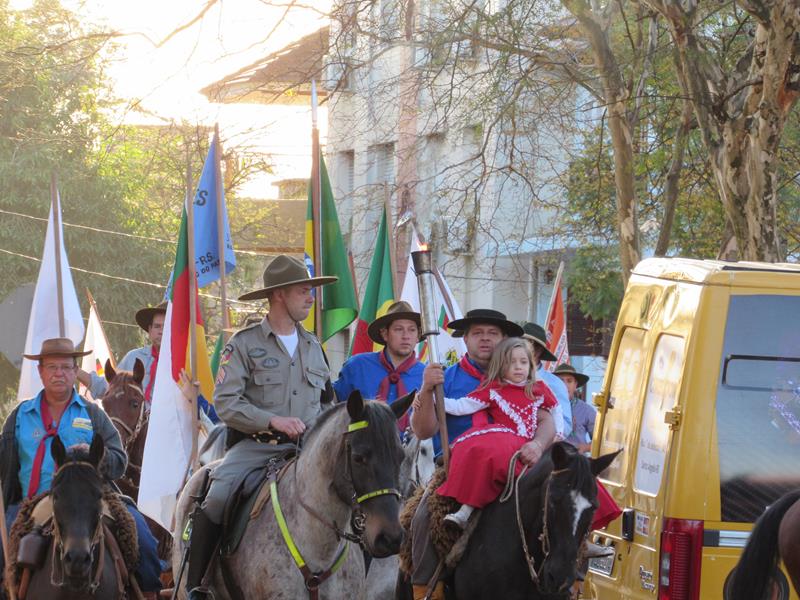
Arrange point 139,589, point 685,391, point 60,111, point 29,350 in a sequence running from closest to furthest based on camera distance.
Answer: point 685,391
point 139,589
point 29,350
point 60,111

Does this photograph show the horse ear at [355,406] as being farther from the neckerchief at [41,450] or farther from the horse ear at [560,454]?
the neckerchief at [41,450]

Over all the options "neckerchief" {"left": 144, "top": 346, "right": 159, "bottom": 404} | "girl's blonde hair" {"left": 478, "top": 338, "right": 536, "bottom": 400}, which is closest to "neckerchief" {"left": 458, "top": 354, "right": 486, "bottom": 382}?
"girl's blonde hair" {"left": 478, "top": 338, "right": 536, "bottom": 400}

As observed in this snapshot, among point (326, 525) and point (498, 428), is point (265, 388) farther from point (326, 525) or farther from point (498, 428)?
point (498, 428)

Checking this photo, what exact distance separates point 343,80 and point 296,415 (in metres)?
6.91

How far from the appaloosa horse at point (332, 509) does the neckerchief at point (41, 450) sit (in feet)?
5.00

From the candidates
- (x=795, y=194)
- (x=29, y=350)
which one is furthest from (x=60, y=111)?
(x=29, y=350)

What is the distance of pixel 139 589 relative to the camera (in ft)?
29.4

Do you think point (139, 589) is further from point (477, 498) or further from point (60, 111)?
point (60, 111)

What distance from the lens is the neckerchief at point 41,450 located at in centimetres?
896

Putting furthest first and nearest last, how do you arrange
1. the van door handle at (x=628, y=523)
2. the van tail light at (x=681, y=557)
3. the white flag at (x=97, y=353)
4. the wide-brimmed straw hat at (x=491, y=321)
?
the white flag at (x=97, y=353) < the wide-brimmed straw hat at (x=491, y=321) < the van door handle at (x=628, y=523) < the van tail light at (x=681, y=557)

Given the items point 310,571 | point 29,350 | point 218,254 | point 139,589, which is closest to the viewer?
point 310,571

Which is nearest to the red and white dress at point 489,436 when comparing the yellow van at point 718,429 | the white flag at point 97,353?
the yellow van at point 718,429

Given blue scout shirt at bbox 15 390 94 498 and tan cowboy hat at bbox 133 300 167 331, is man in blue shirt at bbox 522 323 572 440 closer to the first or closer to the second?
blue scout shirt at bbox 15 390 94 498

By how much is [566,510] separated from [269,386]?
2.01m
